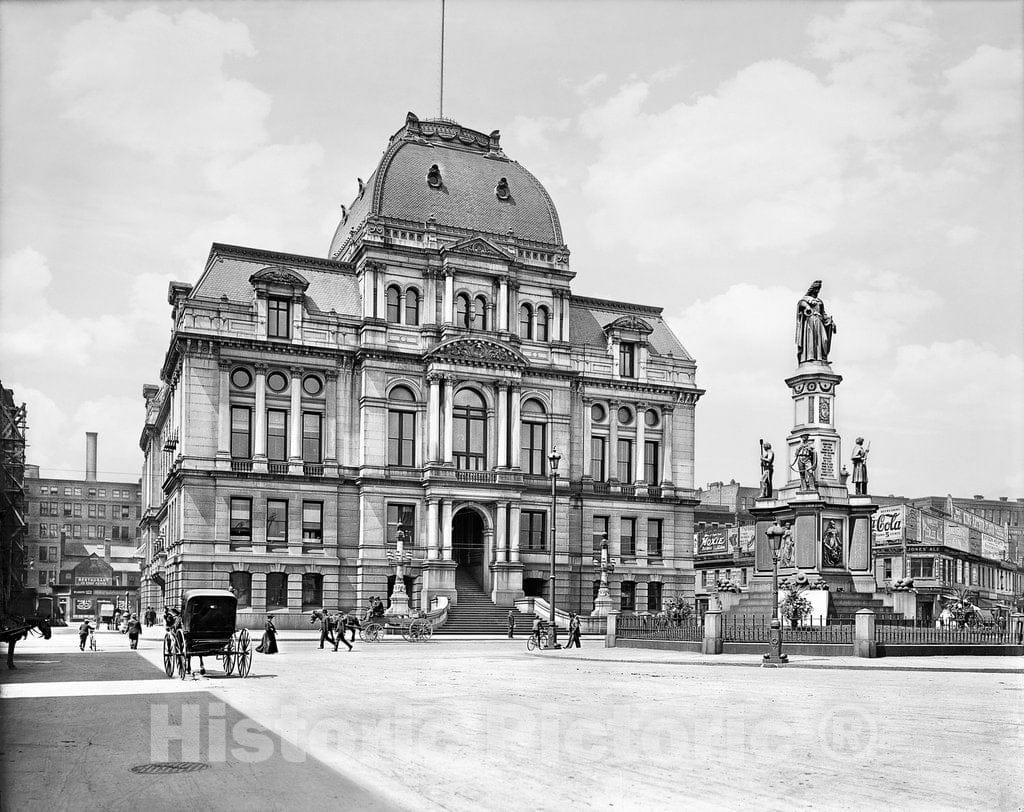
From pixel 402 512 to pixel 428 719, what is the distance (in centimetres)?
4555

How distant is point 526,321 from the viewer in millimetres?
67250

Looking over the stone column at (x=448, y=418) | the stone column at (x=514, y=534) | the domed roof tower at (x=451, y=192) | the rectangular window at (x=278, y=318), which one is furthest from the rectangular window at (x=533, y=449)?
the rectangular window at (x=278, y=318)

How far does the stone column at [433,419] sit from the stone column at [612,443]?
1229 cm

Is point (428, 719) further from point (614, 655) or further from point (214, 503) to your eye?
point (214, 503)

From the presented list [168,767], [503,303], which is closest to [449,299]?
[503,303]

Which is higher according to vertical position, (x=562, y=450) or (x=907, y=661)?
(x=562, y=450)

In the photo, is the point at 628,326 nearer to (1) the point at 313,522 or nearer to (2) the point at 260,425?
(1) the point at 313,522

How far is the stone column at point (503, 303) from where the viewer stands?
65.0 m

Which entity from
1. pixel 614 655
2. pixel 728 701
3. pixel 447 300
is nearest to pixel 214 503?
pixel 447 300

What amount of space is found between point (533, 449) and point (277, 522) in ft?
51.2

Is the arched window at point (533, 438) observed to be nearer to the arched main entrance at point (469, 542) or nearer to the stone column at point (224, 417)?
the arched main entrance at point (469, 542)

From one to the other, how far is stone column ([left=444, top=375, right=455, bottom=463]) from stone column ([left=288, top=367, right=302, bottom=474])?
7991mm

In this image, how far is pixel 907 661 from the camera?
29875 mm

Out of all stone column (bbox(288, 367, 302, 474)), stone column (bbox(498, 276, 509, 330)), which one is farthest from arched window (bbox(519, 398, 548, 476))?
stone column (bbox(288, 367, 302, 474))
